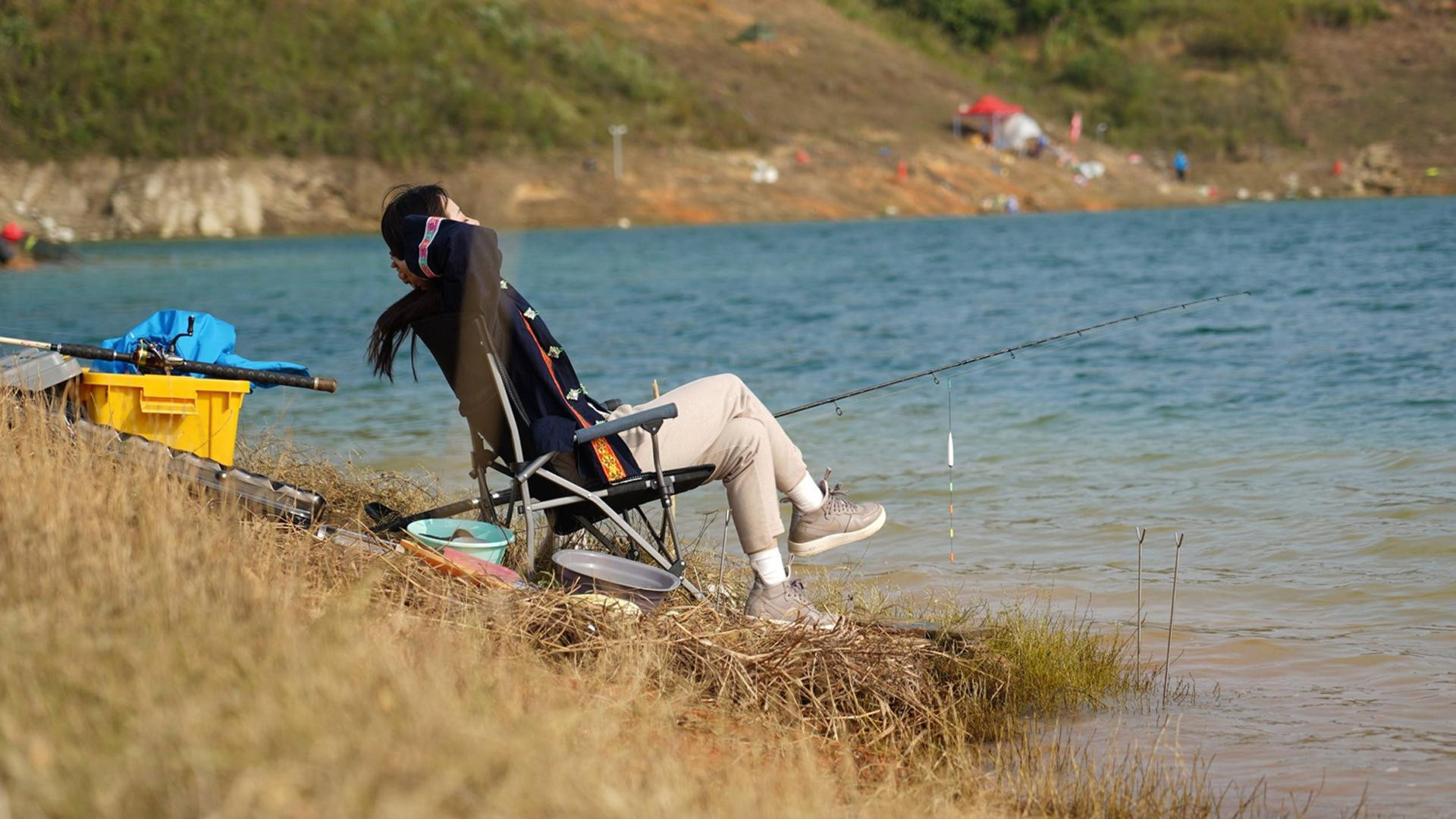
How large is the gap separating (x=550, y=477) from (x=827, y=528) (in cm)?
93

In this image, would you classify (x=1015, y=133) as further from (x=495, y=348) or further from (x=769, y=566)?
(x=495, y=348)

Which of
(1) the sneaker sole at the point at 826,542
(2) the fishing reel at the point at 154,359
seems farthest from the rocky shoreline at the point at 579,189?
(1) the sneaker sole at the point at 826,542

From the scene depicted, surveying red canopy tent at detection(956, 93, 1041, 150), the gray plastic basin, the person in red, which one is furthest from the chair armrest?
red canopy tent at detection(956, 93, 1041, 150)

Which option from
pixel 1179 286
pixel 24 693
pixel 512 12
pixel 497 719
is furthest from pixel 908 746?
pixel 512 12

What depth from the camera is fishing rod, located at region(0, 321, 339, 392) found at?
177 inches

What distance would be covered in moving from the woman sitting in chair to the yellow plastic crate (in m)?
0.57

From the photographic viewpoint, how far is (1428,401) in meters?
10.1

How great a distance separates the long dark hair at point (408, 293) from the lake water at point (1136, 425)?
2.26m

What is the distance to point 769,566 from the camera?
4.27 meters

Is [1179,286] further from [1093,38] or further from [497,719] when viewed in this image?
[1093,38]

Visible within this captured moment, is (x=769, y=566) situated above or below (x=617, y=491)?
below

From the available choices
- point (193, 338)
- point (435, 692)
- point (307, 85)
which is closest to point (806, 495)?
point (193, 338)

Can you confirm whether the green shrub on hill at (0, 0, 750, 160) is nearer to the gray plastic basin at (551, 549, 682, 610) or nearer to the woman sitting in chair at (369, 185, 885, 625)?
the woman sitting in chair at (369, 185, 885, 625)

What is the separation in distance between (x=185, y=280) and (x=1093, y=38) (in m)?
59.4
